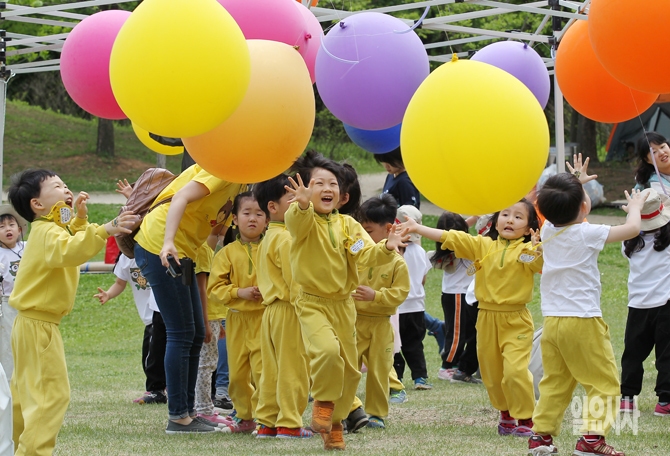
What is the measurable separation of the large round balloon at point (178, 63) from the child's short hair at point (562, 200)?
1919 millimetres

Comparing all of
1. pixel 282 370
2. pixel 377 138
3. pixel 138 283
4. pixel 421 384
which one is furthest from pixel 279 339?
pixel 421 384

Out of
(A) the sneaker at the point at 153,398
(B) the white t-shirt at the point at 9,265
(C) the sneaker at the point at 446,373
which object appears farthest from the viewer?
(C) the sneaker at the point at 446,373

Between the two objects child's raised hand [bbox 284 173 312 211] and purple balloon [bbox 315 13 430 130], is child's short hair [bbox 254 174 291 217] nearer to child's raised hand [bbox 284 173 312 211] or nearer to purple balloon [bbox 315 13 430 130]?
child's raised hand [bbox 284 173 312 211]

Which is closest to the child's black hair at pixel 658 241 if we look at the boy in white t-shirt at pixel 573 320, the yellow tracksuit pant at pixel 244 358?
the boy in white t-shirt at pixel 573 320

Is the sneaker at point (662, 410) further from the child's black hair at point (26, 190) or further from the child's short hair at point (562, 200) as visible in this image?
the child's black hair at point (26, 190)

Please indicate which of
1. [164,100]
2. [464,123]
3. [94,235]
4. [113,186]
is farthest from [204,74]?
[113,186]

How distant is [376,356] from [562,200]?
1588mm

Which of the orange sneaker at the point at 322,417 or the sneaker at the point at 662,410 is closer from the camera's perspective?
the orange sneaker at the point at 322,417

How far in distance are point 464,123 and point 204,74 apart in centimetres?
100

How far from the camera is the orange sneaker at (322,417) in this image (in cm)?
484

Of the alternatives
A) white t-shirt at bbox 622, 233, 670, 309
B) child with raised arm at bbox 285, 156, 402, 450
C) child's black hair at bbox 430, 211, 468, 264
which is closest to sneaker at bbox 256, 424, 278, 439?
child with raised arm at bbox 285, 156, 402, 450

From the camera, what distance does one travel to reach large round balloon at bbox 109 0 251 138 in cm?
343

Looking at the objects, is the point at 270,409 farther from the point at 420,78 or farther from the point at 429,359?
the point at 429,359

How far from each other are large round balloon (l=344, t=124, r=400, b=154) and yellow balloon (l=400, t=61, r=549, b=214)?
138 centimetres
